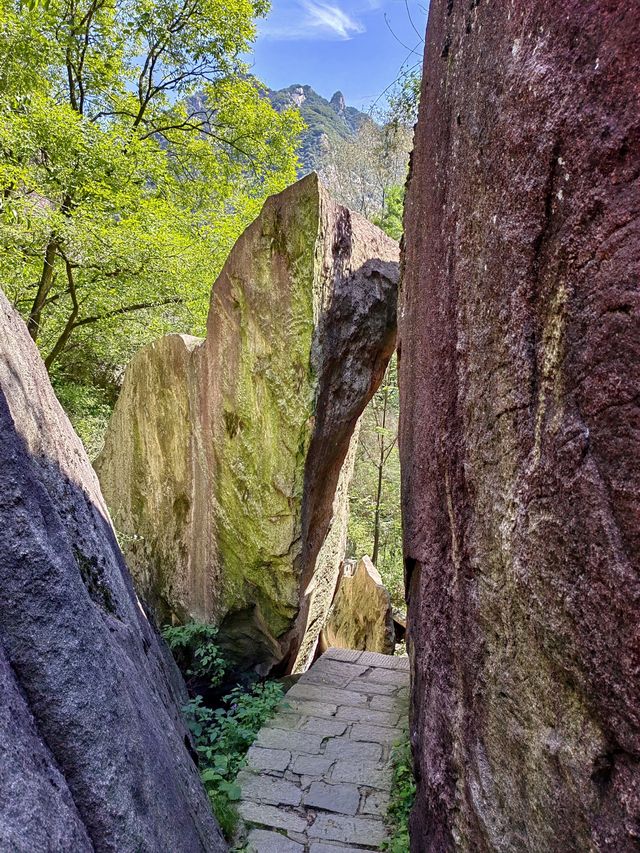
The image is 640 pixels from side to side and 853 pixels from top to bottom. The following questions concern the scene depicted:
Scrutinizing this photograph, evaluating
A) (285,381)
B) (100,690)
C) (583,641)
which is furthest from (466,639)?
(285,381)

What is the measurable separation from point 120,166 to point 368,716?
300 inches

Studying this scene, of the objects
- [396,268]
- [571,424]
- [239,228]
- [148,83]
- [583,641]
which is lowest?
[583,641]

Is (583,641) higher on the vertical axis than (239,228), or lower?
lower

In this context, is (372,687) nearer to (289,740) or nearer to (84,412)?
(289,740)

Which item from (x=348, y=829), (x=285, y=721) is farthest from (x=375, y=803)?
(x=285, y=721)

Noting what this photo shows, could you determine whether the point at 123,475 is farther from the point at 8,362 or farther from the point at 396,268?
the point at 8,362

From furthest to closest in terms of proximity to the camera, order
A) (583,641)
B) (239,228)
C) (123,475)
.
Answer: (239,228), (123,475), (583,641)

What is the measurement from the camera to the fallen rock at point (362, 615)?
7.08 meters

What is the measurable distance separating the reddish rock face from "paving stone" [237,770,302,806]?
988 mm

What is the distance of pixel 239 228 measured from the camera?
10.2 meters

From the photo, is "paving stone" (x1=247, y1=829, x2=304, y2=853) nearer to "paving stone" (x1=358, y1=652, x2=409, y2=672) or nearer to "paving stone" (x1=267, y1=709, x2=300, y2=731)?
"paving stone" (x1=267, y1=709, x2=300, y2=731)

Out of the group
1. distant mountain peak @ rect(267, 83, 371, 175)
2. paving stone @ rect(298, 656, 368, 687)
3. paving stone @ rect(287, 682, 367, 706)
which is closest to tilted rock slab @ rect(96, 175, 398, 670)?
paving stone @ rect(298, 656, 368, 687)

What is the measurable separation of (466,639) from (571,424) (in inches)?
47.0

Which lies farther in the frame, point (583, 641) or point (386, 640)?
point (386, 640)
